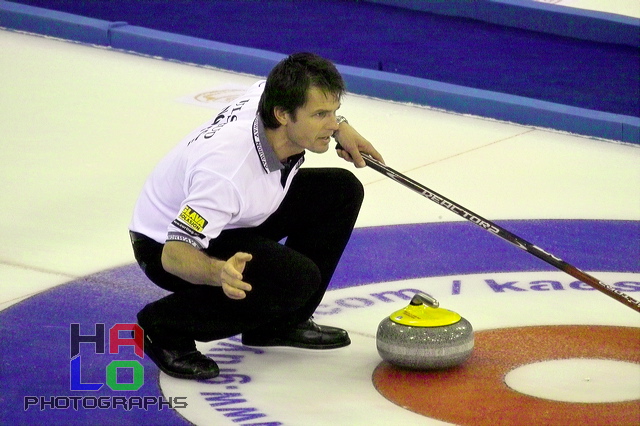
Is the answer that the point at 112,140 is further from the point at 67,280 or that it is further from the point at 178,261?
the point at 178,261

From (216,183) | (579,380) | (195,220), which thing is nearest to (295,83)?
(216,183)

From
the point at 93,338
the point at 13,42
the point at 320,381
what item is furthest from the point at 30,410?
the point at 13,42

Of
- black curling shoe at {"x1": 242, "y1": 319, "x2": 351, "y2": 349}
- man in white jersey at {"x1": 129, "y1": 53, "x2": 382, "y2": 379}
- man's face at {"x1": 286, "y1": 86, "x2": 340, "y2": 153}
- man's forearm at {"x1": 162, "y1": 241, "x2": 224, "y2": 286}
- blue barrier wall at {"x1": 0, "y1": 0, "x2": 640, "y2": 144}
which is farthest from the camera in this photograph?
blue barrier wall at {"x1": 0, "y1": 0, "x2": 640, "y2": 144}

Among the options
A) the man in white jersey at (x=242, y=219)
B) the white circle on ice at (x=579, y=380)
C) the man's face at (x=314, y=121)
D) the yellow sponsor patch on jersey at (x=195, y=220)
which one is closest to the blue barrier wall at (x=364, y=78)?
the white circle on ice at (x=579, y=380)

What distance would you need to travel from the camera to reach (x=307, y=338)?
3662 mm

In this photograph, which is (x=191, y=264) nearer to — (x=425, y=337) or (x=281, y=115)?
(x=281, y=115)

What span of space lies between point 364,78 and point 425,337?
3829mm

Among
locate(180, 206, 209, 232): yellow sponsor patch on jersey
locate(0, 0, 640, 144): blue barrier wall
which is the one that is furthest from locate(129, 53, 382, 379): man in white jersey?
locate(0, 0, 640, 144): blue barrier wall

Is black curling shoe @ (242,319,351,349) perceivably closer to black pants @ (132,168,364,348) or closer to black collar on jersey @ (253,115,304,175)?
black pants @ (132,168,364,348)

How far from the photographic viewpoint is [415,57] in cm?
826

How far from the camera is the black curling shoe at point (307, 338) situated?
3.66 meters

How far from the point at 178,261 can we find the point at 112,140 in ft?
10.2

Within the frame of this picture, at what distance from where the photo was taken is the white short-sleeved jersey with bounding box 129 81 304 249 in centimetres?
311

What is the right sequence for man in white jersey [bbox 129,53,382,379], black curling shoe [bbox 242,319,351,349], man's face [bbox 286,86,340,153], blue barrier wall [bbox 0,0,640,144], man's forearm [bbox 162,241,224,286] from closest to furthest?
man's forearm [bbox 162,241,224,286]
man in white jersey [bbox 129,53,382,379]
man's face [bbox 286,86,340,153]
black curling shoe [bbox 242,319,351,349]
blue barrier wall [bbox 0,0,640,144]
